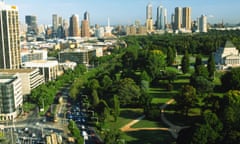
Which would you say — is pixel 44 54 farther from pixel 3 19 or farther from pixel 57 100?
pixel 57 100

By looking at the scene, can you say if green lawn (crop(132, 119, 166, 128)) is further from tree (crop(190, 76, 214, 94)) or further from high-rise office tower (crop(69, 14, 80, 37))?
high-rise office tower (crop(69, 14, 80, 37))

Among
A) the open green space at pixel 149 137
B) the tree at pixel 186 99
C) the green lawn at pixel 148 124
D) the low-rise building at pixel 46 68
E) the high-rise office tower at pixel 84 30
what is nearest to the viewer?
the open green space at pixel 149 137

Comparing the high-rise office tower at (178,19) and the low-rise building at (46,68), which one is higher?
the high-rise office tower at (178,19)

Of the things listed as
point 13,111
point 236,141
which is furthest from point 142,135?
point 13,111

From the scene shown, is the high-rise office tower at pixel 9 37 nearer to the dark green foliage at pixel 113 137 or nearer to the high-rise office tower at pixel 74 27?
the dark green foliage at pixel 113 137

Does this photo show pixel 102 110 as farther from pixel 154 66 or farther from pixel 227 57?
pixel 227 57

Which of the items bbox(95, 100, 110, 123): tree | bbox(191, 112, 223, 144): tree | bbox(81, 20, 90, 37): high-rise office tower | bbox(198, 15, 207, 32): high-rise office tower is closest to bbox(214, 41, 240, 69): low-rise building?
bbox(95, 100, 110, 123): tree

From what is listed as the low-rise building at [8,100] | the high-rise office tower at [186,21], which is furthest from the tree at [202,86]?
the high-rise office tower at [186,21]
